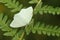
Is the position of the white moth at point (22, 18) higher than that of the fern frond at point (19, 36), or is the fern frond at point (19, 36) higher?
the white moth at point (22, 18)

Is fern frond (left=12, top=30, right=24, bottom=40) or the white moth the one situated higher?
the white moth

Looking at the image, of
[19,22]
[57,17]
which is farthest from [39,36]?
[19,22]

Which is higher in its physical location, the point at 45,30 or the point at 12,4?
the point at 12,4

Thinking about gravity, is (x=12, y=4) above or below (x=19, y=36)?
above

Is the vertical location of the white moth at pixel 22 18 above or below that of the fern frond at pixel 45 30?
above

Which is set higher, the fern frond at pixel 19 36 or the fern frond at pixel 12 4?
the fern frond at pixel 12 4

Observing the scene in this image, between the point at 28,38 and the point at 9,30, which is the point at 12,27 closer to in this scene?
the point at 9,30

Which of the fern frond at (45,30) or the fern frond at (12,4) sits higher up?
the fern frond at (12,4)

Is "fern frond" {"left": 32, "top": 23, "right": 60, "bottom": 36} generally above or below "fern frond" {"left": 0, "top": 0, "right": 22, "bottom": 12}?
below

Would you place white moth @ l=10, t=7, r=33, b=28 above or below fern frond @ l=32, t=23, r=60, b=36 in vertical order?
above

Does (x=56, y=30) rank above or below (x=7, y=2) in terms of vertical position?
below

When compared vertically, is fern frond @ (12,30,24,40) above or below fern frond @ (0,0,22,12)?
below
